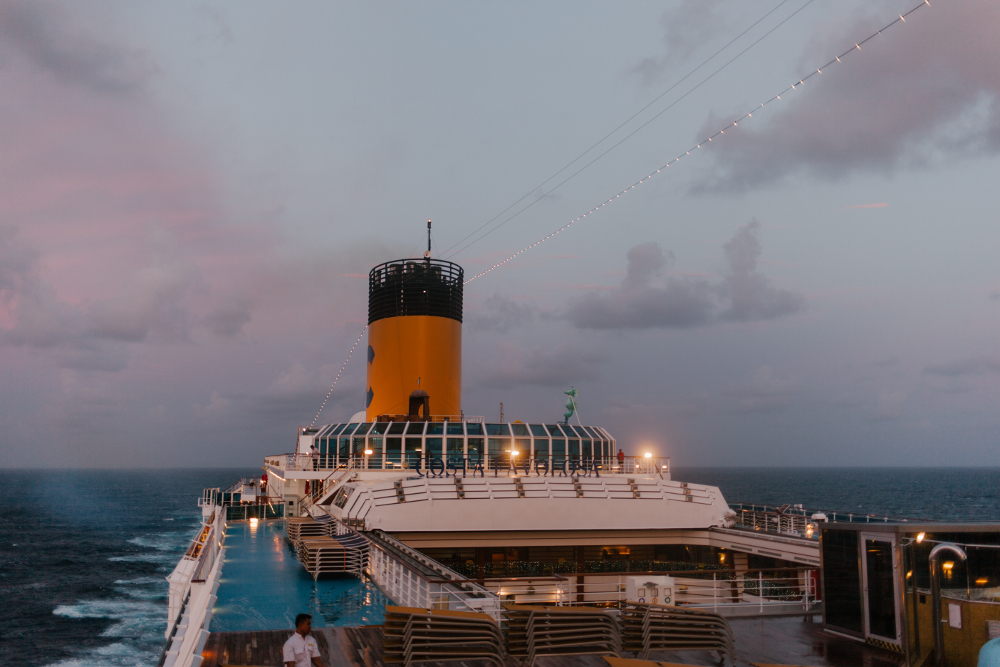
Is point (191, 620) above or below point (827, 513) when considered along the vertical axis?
above

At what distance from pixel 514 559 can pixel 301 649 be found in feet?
57.1

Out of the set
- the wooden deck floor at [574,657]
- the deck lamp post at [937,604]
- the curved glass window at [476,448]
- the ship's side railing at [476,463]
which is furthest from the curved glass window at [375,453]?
the deck lamp post at [937,604]

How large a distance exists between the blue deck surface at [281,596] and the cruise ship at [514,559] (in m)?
0.08

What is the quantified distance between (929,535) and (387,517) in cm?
1500

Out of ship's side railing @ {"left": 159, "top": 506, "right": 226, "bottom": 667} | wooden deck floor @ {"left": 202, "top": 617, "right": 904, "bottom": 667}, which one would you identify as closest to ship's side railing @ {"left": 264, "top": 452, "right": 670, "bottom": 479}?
ship's side railing @ {"left": 159, "top": 506, "right": 226, "bottom": 667}

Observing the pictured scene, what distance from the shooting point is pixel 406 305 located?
36.4 meters

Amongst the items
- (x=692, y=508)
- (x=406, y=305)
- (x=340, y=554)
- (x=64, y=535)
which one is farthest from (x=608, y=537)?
(x=64, y=535)

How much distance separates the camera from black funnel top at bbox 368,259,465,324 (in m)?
36.3

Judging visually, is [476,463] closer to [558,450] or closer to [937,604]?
[558,450]

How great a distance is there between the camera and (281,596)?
1482 cm

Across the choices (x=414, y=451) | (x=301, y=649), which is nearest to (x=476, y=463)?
(x=414, y=451)

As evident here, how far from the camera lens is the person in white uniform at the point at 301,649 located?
7.38m

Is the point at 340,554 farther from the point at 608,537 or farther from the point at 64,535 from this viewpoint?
the point at 64,535

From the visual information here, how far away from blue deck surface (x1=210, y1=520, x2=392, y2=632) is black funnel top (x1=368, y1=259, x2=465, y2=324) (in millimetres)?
17067
